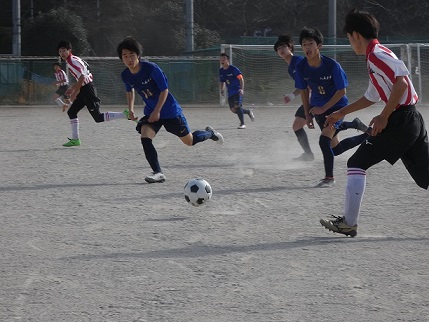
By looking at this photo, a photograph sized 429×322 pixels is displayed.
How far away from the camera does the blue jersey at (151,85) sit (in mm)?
10109

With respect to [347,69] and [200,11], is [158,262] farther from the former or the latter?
[200,11]

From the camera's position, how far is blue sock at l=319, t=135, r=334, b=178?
9.80 meters

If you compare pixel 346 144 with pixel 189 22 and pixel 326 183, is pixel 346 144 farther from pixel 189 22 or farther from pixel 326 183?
pixel 189 22

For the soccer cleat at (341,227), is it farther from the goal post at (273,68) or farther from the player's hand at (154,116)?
the goal post at (273,68)

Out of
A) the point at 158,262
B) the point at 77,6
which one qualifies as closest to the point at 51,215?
the point at 158,262

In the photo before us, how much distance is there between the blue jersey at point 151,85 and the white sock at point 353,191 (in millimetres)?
3734

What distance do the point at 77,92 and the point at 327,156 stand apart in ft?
19.4

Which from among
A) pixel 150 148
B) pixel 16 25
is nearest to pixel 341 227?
pixel 150 148

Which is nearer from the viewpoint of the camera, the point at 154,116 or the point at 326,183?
the point at 326,183

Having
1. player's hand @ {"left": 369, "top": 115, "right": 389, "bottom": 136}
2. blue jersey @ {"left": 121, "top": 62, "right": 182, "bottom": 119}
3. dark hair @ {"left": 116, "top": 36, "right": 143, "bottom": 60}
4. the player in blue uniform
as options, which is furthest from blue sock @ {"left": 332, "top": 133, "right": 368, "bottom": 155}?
player's hand @ {"left": 369, "top": 115, "right": 389, "bottom": 136}

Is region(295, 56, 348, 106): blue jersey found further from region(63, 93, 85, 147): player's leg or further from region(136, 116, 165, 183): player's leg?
region(63, 93, 85, 147): player's leg

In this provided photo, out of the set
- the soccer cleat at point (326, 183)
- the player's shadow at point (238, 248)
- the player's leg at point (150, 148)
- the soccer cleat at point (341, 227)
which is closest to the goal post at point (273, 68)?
the player's leg at point (150, 148)

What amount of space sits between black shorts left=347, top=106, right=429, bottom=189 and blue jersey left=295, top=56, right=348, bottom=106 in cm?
334

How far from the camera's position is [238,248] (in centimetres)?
648
